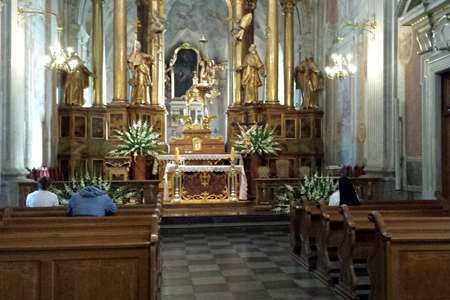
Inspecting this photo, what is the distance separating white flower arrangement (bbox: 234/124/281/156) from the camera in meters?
13.6

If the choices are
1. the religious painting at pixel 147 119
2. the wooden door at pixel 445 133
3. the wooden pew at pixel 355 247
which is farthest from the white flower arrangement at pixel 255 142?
the wooden pew at pixel 355 247

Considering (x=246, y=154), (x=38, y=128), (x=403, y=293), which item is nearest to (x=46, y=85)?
(x=38, y=128)

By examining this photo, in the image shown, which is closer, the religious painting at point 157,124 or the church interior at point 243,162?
the church interior at point 243,162

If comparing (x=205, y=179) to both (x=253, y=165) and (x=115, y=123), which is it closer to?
(x=253, y=165)

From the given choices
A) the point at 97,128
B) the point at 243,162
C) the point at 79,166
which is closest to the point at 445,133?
the point at 243,162

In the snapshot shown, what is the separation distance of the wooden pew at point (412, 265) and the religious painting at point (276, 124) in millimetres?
10355

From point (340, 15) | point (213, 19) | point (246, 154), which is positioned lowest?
point (246, 154)

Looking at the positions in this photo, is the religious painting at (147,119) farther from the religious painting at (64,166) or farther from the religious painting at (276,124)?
the religious painting at (276,124)

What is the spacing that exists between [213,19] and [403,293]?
852 inches

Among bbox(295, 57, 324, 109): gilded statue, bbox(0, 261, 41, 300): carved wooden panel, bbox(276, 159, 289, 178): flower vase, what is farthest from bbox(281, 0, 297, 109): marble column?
bbox(0, 261, 41, 300): carved wooden panel

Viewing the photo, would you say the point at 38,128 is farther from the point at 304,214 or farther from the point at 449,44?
the point at 449,44

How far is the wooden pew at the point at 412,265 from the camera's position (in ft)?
14.1

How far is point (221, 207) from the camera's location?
12.3 meters

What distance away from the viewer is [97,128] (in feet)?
48.8
